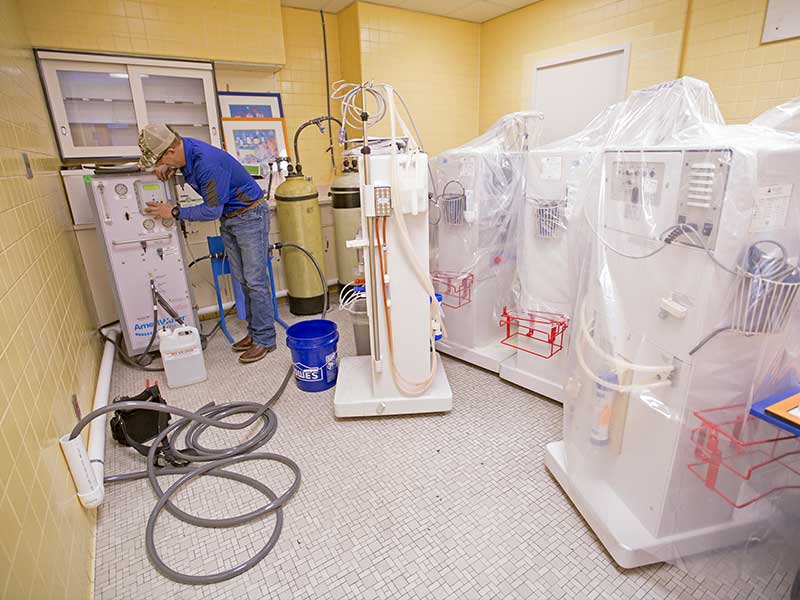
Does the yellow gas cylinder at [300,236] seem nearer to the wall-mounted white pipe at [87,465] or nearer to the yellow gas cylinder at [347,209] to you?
the yellow gas cylinder at [347,209]

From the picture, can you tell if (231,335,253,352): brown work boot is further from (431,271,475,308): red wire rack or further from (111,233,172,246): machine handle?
(431,271,475,308): red wire rack

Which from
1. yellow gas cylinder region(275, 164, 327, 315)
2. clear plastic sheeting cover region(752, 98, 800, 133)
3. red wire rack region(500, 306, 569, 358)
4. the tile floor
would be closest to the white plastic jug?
the tile floor

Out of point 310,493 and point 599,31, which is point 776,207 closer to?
point 310,493

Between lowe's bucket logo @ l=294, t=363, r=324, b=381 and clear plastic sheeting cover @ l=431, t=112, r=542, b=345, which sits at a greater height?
clear plastic sheeting cover @ l=431, t=112, r=542, b=345

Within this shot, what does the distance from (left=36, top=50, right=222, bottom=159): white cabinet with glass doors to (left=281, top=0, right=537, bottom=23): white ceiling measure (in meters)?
1.21

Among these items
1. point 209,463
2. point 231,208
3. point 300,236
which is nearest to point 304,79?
point 300,236

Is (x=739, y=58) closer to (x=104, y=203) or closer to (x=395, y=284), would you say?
(x=395, y=284)

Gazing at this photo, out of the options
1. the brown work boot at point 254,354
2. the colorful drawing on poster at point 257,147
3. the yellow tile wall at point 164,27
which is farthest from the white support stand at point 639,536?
the yellow tile wall at point 164,27

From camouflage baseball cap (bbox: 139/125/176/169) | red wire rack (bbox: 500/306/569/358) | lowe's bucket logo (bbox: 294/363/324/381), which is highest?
camouflage baseball cap (bbox: 139/125/176/169)

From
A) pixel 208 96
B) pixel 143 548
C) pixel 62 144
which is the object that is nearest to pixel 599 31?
pixel 208 96

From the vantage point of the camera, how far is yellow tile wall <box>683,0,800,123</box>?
2629 mm

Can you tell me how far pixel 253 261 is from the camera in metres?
2.91

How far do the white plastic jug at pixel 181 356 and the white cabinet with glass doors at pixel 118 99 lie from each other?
61.5 inches

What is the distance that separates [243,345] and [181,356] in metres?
0.56
